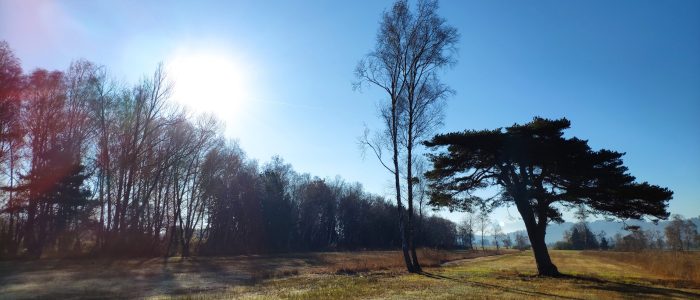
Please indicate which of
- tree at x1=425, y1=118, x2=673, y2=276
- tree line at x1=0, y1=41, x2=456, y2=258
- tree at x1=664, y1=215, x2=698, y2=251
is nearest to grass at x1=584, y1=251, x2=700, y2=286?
tree at x1=425, y1=118, x2=673, y2=276

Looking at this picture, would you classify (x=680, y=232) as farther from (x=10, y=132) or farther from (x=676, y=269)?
(x=10, y=132)

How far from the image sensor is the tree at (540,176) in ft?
68.7

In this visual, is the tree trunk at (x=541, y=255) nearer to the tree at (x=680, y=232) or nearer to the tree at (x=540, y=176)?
the tree at (x=540, y=176)

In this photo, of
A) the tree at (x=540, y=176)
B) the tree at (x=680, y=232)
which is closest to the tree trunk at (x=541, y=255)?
the tree at (x=540, y=176)

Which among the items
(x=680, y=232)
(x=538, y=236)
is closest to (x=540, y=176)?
(x=538, y=236)

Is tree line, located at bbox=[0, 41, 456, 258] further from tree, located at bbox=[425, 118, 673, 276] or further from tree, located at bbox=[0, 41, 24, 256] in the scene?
tree, located at bbox=[425, 118, 673, 276]

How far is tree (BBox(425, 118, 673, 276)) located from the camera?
20938mm

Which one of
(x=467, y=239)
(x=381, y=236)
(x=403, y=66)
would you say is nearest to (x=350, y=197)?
(x=381, y=236)

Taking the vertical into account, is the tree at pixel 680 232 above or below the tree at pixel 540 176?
below

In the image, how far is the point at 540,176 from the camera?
75.7ft

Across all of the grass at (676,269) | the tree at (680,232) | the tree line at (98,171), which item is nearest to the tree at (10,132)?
the tree line at (98,171)

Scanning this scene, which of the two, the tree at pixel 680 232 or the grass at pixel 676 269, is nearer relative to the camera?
the grass at pixel 676 269

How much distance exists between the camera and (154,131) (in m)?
38.3

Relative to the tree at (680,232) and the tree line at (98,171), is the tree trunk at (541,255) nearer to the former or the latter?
the tree line at (98,171)
